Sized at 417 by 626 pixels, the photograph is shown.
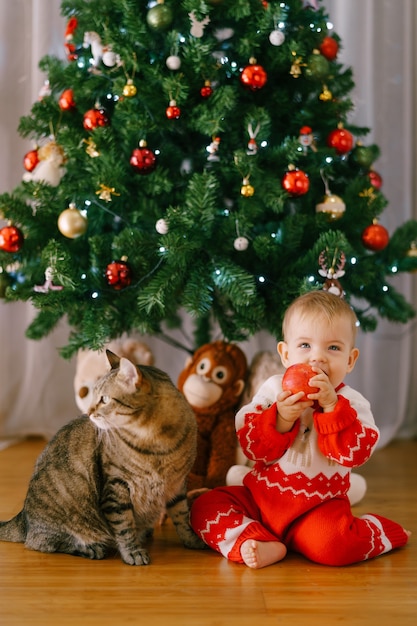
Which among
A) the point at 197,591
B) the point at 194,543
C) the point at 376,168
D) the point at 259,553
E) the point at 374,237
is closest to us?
the point at 197,591

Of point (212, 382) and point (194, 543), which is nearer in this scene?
point (194, 543)

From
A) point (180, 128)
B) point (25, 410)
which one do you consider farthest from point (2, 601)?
point (25, 410)

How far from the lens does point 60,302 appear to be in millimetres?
1976

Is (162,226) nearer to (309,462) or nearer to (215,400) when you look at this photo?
(215,400)

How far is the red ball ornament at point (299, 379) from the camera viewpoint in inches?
59.1

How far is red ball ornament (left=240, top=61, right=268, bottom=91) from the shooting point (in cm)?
193

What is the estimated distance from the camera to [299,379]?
1.50 metres

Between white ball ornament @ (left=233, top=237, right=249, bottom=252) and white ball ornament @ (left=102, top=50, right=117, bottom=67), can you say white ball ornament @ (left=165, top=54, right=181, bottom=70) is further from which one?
white ball ornament @ (left=233, top=237, right=249, bottom=252)

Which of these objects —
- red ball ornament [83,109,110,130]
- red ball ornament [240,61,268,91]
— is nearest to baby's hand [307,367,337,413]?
red ball ornament [240,61,268,91]

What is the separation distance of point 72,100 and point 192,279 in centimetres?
60

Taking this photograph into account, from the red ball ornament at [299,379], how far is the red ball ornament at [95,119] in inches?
34.6

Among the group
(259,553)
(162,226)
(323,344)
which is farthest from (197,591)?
(162,226)

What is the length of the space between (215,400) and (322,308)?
63cm

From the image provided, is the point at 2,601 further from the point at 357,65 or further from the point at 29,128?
the point at 357,65
